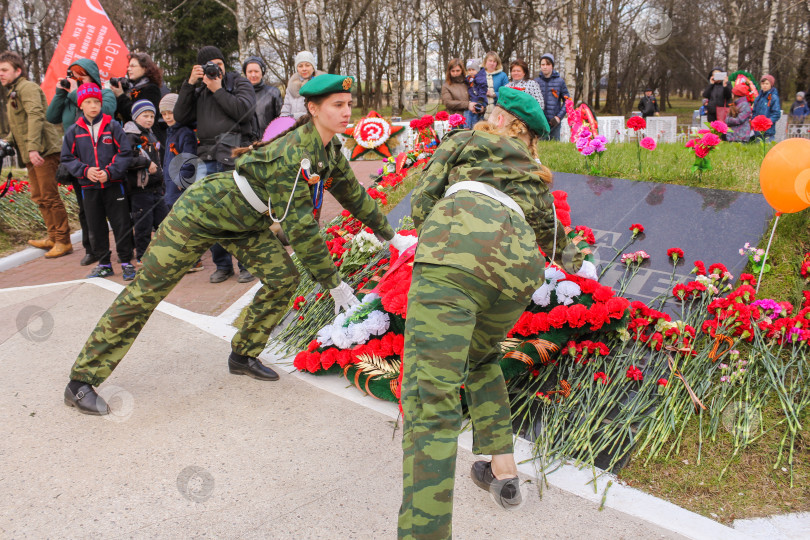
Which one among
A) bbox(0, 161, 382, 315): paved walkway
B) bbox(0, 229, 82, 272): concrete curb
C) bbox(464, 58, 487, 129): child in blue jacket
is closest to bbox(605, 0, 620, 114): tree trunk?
bbox(464, 58, 487, 129): child in blue jacket

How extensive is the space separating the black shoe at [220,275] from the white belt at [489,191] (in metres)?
3.95

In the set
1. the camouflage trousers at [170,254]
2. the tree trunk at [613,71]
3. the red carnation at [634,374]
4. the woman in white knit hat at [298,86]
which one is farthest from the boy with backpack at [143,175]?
the tree trunk at [613,71]

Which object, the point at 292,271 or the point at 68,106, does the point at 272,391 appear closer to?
the point at 292,271

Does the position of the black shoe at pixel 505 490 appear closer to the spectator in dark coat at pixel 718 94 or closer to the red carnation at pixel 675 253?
the red carnation at pixel 675 253

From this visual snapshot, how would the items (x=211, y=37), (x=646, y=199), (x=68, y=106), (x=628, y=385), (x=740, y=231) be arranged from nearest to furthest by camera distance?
(x=628, y=385) < (x=740, y=231) < (x=646, y=199) < (x=68, y=106) < (x=211, y=37)

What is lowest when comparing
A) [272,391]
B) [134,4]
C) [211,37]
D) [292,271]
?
[272,391]

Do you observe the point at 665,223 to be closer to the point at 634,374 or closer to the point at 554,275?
the point at 554,275

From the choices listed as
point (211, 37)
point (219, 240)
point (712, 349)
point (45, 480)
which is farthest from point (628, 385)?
point (211, 37)

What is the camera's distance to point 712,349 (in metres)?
3.20

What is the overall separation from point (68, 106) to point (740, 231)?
639 centimetres

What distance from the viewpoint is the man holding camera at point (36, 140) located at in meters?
6.52

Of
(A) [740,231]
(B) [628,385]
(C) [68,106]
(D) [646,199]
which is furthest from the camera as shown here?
(C) [68,106]

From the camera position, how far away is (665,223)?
4406 mm

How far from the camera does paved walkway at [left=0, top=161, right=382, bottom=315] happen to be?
5.23 meters
